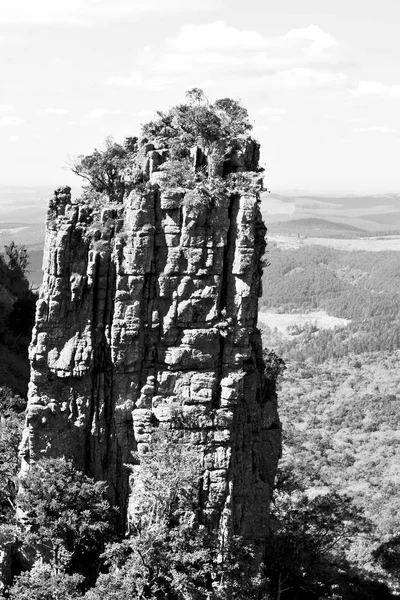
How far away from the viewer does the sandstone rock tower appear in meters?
26.3

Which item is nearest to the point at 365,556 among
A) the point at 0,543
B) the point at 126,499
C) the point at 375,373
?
the point at 126,499

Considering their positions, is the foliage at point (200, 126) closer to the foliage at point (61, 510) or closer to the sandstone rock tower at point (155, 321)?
the sandstone rock tower at point (155, 321)

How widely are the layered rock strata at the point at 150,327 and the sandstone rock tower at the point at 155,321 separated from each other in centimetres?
4

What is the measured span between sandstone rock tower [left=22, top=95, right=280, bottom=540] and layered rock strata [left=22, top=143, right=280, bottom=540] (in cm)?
4

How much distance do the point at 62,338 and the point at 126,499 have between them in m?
7.07

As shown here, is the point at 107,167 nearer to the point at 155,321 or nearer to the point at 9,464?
the point at 155,321

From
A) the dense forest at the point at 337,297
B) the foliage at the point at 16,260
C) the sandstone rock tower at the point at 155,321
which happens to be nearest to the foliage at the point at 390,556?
the sandstone rock tower at the point at 155,321

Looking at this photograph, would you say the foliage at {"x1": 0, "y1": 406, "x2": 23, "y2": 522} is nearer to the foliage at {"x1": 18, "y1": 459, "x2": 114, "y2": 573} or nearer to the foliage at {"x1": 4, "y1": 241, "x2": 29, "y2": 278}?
the foliage at {"x1": 18, "y1": 459, "x2": 114, "y2": 573}

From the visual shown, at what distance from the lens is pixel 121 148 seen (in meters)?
30.5

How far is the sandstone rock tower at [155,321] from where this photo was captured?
26.3m

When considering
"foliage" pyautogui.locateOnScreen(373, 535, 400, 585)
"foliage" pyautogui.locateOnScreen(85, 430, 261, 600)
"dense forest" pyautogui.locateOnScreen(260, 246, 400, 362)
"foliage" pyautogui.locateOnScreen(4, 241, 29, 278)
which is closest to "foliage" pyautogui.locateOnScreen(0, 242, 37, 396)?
"foliage" pyautogui.locateOnScreen(4, 241, 29, 278)

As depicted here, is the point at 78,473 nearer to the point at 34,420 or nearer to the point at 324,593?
the point at 34,420

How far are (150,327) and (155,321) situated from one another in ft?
1.08

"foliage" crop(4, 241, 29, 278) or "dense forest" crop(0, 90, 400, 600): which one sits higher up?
"foliage" crop(4, 241, 29, 278)
